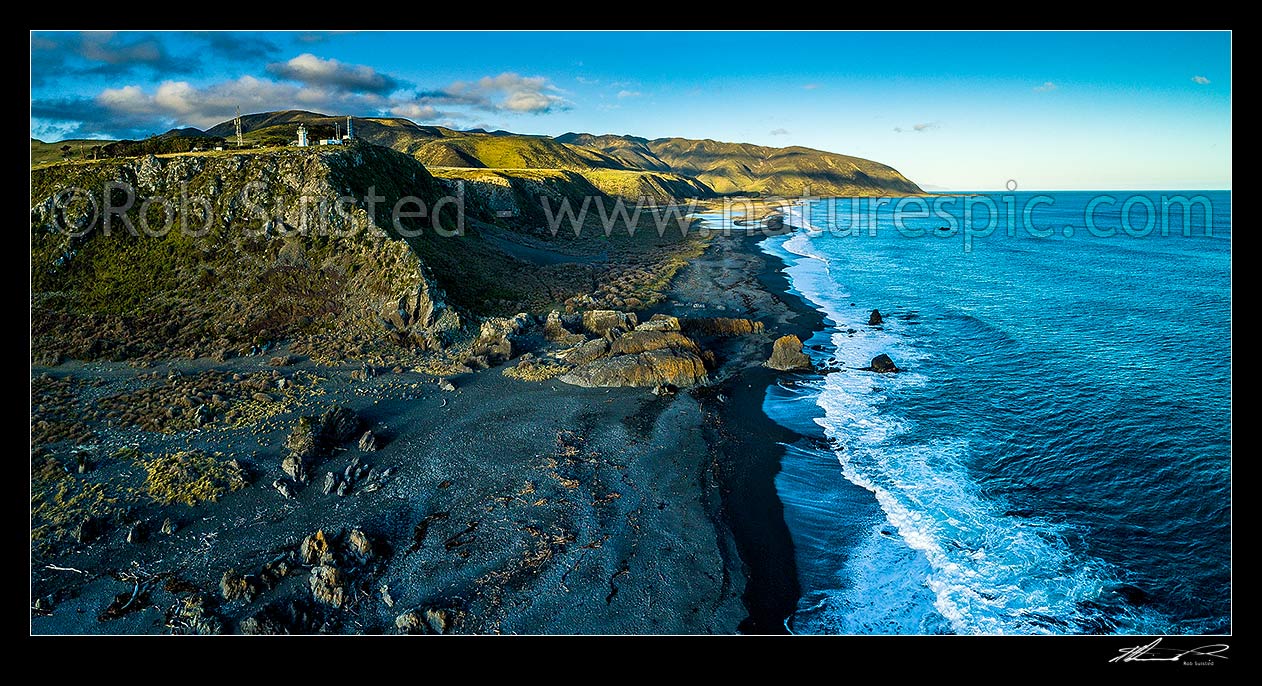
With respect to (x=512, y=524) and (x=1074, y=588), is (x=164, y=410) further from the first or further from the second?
(x=1074, y=588)

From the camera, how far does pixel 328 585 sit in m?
16.2

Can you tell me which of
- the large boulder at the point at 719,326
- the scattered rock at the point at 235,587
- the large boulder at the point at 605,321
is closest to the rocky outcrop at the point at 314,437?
the scattered rock at the point at 235,587

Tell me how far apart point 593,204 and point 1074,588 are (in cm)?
10784

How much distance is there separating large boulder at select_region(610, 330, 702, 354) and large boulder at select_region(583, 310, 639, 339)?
3.35 metres

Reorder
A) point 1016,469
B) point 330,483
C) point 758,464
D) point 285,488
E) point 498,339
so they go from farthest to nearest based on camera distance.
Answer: point 498,339 < point 758,464 < point 1016,469 < point 330,483 < point 285,488

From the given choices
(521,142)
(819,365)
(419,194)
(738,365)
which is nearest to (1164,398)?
(819,365)

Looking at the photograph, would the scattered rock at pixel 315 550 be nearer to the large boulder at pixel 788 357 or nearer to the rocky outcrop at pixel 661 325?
the rocky outcrop at pixel 661 325

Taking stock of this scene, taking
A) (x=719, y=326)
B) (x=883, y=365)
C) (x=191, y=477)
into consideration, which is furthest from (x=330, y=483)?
(x=883, y=365)

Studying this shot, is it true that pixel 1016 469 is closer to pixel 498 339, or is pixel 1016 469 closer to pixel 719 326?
pixel 719 326

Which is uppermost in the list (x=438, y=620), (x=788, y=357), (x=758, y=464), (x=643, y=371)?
(x=788, y=357)

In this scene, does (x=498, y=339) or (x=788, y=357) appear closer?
(x=788, y=357)

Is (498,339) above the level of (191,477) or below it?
above

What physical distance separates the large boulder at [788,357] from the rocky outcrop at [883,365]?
4123mm

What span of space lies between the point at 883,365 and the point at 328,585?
3122 cm
